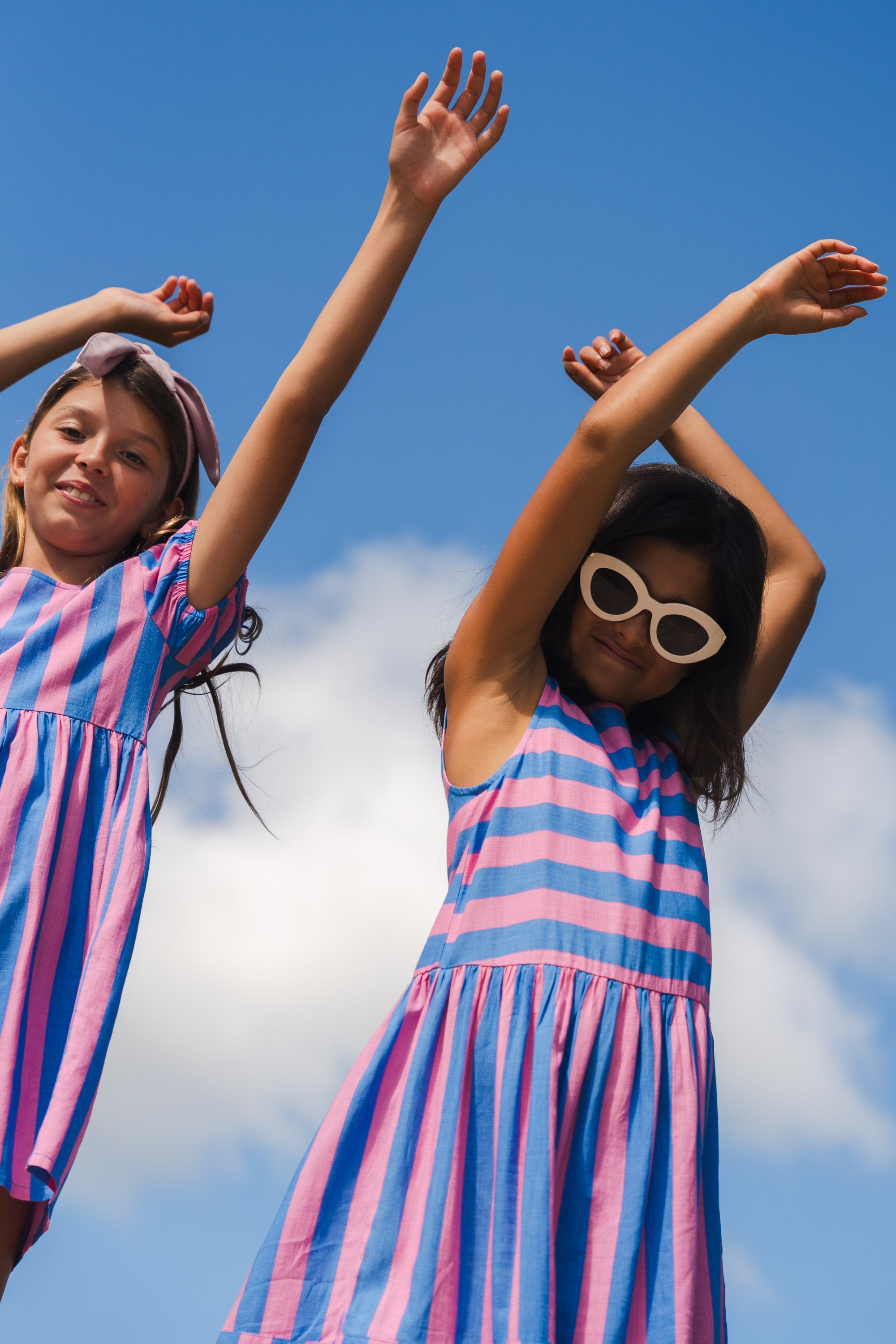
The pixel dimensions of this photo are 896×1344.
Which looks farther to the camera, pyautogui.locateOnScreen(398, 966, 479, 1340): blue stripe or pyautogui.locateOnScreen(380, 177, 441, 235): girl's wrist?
pyautogui.locateOnScreen(380, 177, 441, 235): girl's wrist

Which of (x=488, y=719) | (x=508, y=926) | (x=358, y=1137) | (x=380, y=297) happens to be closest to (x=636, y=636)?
(x=488, y=719)

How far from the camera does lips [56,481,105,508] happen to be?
3.77m

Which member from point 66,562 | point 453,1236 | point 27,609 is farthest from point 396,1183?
point 66,562

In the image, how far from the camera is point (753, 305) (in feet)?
11.4

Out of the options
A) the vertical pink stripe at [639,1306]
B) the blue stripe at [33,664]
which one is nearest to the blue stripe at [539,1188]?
the vertical pink stripe at [639,1306]

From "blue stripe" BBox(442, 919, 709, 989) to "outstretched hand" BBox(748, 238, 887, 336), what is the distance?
1.65 meters

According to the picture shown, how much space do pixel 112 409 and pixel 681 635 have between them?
175 centimetres

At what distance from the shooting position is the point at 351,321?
3371 mm

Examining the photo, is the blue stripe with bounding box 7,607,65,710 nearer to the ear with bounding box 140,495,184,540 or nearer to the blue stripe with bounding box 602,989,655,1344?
the ear with bounding box 140,495,184,540

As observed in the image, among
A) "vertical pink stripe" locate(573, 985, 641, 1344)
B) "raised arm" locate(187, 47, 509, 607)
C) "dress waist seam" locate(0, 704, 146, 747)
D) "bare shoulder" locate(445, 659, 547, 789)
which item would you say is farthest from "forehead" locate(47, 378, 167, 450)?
"vertical pink stripe" locate(573, 985, 641, 1344)

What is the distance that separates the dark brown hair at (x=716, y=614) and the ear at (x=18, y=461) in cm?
145

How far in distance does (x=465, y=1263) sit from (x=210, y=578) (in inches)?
70.9

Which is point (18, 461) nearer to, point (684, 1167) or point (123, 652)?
point (123, 652)

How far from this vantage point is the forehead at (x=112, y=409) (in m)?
3.88
